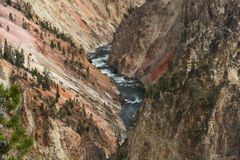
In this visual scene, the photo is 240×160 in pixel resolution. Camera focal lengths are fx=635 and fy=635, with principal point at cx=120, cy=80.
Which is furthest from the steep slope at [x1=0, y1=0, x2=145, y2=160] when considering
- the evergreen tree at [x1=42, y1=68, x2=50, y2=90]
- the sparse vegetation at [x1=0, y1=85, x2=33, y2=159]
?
the sparse vegetation at [x1=0, y1=85, x2=33, y2=159]

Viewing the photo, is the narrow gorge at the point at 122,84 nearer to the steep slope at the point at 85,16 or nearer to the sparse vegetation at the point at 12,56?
the sparse vegetation at the point at 12,56

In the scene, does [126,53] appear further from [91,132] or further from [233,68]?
[233,68]

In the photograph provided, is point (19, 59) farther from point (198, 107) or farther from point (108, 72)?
point (108, 72)


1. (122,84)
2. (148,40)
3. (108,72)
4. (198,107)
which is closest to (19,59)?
(122,84)

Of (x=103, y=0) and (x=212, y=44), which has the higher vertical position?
(x=103, y=0)

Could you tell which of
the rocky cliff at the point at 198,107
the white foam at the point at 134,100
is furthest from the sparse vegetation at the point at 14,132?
the white foam at the point at 134,100

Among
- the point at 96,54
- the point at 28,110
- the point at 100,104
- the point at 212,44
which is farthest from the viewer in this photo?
the point at 96,54

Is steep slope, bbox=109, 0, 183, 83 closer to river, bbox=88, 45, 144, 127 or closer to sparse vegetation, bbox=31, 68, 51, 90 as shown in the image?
river, bbox=88, 45, 144, 127

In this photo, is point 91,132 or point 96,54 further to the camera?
point 96,54

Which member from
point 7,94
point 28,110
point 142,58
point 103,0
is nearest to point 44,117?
point 28,110
